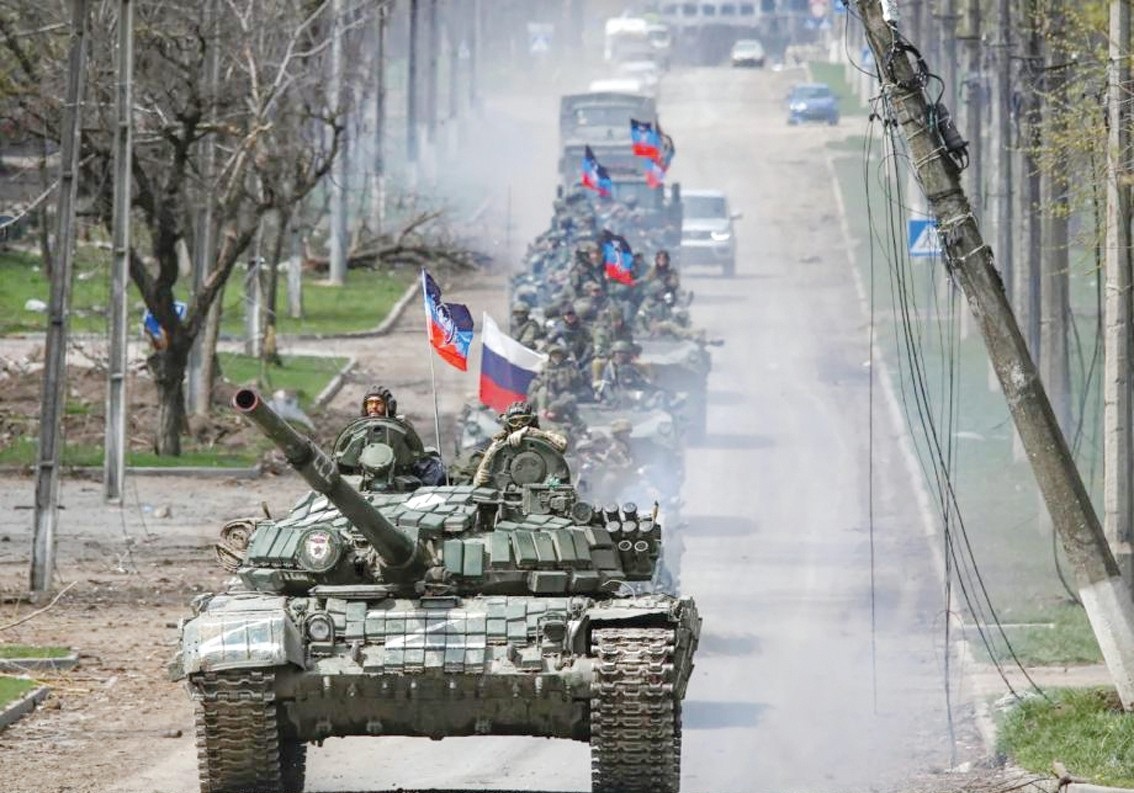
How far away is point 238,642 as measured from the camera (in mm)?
13906

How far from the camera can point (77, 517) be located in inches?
1119

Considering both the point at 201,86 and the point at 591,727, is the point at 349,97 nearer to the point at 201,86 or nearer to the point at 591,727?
the point at 201,86

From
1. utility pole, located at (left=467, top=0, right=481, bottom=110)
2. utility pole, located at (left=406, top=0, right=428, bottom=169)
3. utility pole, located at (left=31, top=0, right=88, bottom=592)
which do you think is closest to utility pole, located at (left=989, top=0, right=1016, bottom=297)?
utility pole, located at (left=31, top=0, right=88, bottom=592)

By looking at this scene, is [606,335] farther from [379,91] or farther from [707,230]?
[707,230]

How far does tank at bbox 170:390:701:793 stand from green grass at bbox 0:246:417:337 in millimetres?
23691

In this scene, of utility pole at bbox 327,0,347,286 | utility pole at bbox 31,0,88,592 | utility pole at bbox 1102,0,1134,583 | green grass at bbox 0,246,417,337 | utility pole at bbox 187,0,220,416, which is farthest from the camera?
utility pole at bbox 327,0,347,286

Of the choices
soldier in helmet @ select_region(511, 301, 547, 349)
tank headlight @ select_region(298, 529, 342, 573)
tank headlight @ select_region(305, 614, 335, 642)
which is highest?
soldier in helmet @ select_region(511, 301, 547, 349)

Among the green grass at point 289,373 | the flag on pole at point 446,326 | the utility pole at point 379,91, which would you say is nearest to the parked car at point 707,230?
the utility pole at point 379,91

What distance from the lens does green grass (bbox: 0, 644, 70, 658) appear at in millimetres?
20094

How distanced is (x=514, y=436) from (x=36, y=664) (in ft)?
17.9

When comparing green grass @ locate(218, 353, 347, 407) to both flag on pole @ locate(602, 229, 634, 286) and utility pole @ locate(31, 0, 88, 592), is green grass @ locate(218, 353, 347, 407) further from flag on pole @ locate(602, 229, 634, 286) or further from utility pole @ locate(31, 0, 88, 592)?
utility pole @ locate(31, 0, 88, 592)

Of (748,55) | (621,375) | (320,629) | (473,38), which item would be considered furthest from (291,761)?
(748,55)

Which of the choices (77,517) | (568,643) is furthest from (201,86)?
(568,643)

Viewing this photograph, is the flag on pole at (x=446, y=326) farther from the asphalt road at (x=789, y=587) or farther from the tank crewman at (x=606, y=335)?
the tank crewman at (x=606, y=335)
